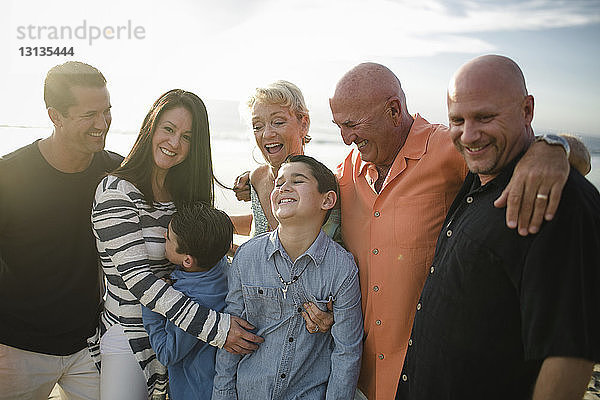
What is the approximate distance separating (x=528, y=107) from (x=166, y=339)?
1713 mm

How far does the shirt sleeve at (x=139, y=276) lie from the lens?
2.25 m

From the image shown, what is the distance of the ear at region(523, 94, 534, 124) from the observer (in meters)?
1.68

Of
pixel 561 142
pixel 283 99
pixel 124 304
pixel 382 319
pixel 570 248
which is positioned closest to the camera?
pixel 570 248

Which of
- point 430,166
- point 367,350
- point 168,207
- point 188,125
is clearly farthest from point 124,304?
point 430,166

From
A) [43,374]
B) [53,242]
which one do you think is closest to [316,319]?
[53,242]

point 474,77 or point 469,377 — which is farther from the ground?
point 474,77

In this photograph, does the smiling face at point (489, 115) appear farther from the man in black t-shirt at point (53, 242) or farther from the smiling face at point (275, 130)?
the man in black t-shirt at point (53, 242)

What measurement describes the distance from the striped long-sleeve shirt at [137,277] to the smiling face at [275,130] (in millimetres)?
688

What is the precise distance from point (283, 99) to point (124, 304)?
126 centimetres

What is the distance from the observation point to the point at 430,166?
2.18 metres

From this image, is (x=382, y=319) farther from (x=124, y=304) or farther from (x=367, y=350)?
(x=124, y=304)

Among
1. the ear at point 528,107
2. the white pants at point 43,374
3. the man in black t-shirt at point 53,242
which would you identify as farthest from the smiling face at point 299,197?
the white pants at point 43,374

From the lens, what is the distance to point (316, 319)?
215cm

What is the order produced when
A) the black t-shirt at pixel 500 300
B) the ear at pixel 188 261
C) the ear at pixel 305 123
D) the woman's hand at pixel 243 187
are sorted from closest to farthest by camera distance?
the black t-shirt at pixel 500 300
the ear at pixel 188 261
the ear at pixel 305 123
the woman's hand at pixel 243 187
